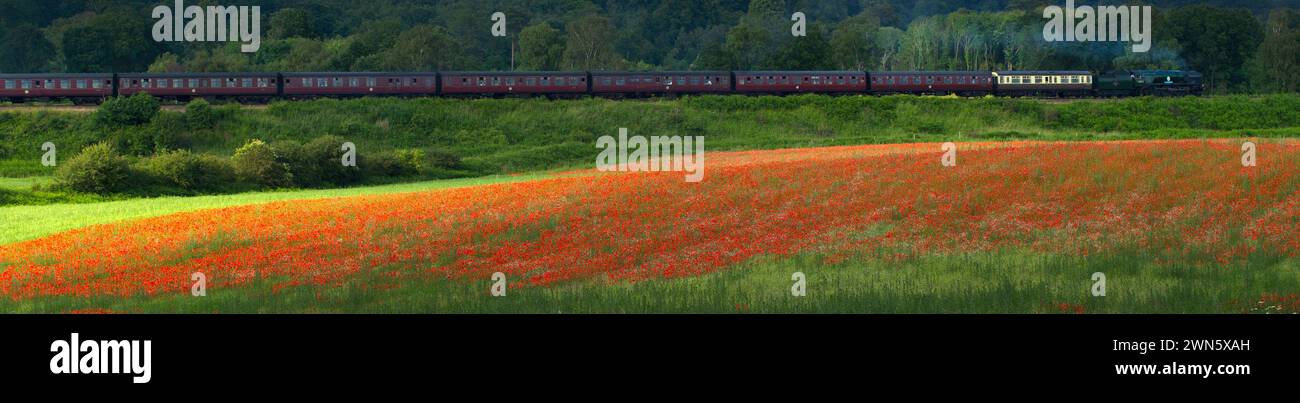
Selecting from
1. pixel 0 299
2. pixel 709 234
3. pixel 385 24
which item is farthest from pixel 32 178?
pixel 385 24

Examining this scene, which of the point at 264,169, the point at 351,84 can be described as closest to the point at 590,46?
the point at 351,84

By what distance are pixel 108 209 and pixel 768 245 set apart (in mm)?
25081

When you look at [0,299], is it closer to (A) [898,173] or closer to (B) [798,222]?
(B) [798,222]

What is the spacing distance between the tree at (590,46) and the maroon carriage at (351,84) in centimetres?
3069

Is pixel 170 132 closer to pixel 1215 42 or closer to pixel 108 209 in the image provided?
pixel 108 209

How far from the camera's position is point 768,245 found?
92.9 ft

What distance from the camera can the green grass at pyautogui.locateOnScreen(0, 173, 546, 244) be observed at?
3769cm

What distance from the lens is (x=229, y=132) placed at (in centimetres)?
7262

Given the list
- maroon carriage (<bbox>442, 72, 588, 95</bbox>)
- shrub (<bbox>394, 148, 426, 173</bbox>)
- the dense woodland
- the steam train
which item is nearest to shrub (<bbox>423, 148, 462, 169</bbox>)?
shrub (<bbox>394, 148, 426, 173</bbox>)

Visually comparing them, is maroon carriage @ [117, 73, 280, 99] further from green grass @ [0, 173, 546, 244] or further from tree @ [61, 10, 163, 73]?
tree @ [61, 10, 163, 73]

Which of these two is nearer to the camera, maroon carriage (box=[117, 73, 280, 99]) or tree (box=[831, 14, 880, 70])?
maroon carriage (box=[117, 73, 280, 99])

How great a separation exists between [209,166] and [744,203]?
30.5 meters

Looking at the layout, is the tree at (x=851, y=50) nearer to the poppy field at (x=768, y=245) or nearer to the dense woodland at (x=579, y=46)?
the dense woodland at (x=579, y=46)

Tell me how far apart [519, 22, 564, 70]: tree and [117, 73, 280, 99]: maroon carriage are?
3976 cm
